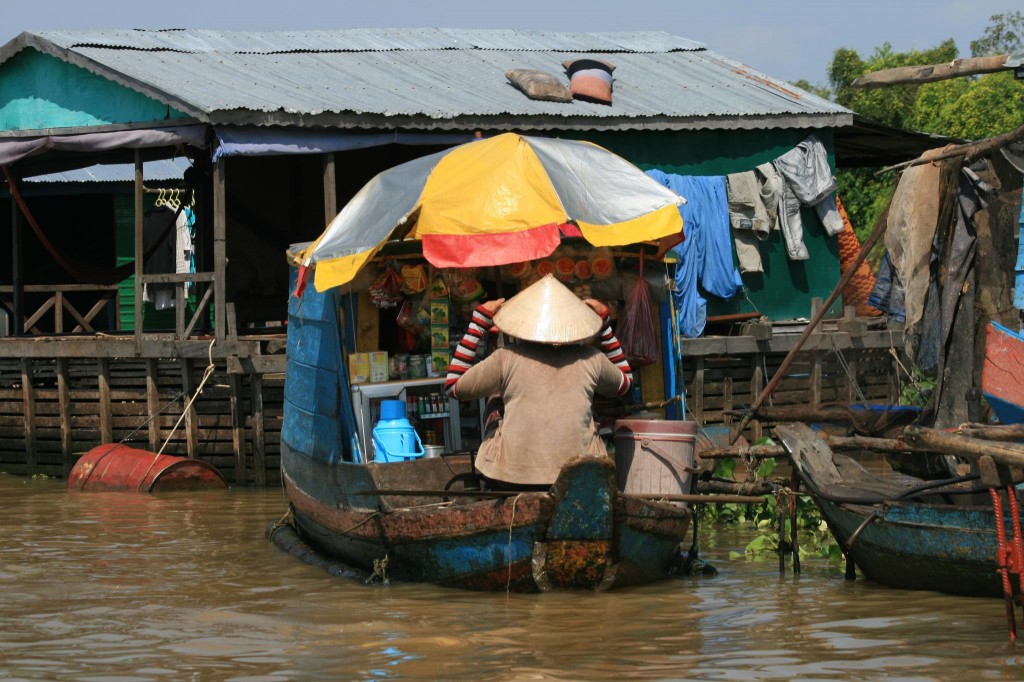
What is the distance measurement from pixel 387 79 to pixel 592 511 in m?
9.68

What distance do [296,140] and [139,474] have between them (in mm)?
3707

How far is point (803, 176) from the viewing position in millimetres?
17281

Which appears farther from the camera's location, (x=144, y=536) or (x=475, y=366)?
(x=144, y=536)

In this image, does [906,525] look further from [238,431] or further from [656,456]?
[238,431]

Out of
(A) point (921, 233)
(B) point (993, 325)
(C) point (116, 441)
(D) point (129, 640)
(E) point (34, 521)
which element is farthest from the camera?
(C) point (116, 441)

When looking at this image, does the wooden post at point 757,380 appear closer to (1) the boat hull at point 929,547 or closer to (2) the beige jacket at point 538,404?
(1) the boat hull at point 929,547

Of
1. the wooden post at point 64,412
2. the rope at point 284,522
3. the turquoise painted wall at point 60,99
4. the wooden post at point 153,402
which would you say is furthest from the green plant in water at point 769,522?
the wooden post at point 64,412

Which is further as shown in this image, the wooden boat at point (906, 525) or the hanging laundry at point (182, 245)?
the hanging laundry at point (182, 245)

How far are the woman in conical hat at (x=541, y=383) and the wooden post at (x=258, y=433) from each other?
19.8ft

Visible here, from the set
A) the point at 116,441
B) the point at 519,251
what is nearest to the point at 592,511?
the point at 519,251

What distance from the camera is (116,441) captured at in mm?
15000

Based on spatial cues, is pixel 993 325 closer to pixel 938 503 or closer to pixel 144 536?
pixel 938 503

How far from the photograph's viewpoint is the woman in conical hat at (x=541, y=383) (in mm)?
8031

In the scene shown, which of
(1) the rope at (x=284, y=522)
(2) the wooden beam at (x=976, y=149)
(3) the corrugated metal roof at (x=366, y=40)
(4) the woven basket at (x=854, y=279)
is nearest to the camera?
(2) the wooden beam at (x=976, y=149)
